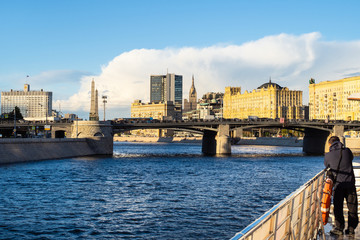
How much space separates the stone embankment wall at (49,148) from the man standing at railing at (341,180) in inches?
2282

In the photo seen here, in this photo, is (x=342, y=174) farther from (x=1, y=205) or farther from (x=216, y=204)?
(x=1, y=205)

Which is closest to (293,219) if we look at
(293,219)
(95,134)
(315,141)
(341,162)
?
(293,219)

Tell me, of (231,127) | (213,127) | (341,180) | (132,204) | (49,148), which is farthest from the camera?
(231,127)

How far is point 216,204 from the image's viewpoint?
31.2 metres

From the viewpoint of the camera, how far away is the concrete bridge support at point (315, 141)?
117m

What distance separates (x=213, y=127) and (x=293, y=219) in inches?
3828

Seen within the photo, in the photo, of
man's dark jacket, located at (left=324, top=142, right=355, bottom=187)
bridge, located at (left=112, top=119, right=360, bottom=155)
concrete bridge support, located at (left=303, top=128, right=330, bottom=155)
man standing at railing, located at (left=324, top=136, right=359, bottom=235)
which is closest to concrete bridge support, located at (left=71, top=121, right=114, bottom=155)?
bridge, located at (left=112, top=119, right=360, bottom=155)

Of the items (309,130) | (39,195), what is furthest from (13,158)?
(309,130)

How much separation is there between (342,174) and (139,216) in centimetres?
1695

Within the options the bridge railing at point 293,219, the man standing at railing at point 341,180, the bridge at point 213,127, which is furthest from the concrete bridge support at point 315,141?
the bridge railing at point 293,219

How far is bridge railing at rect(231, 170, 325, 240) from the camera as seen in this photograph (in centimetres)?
647

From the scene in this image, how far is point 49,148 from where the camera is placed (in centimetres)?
7781

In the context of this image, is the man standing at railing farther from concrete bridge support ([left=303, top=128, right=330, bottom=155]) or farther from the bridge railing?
concrete bridge support ([left=303, top=128, right=330, bottom=155])

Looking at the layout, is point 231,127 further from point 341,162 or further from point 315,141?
point 341,162
